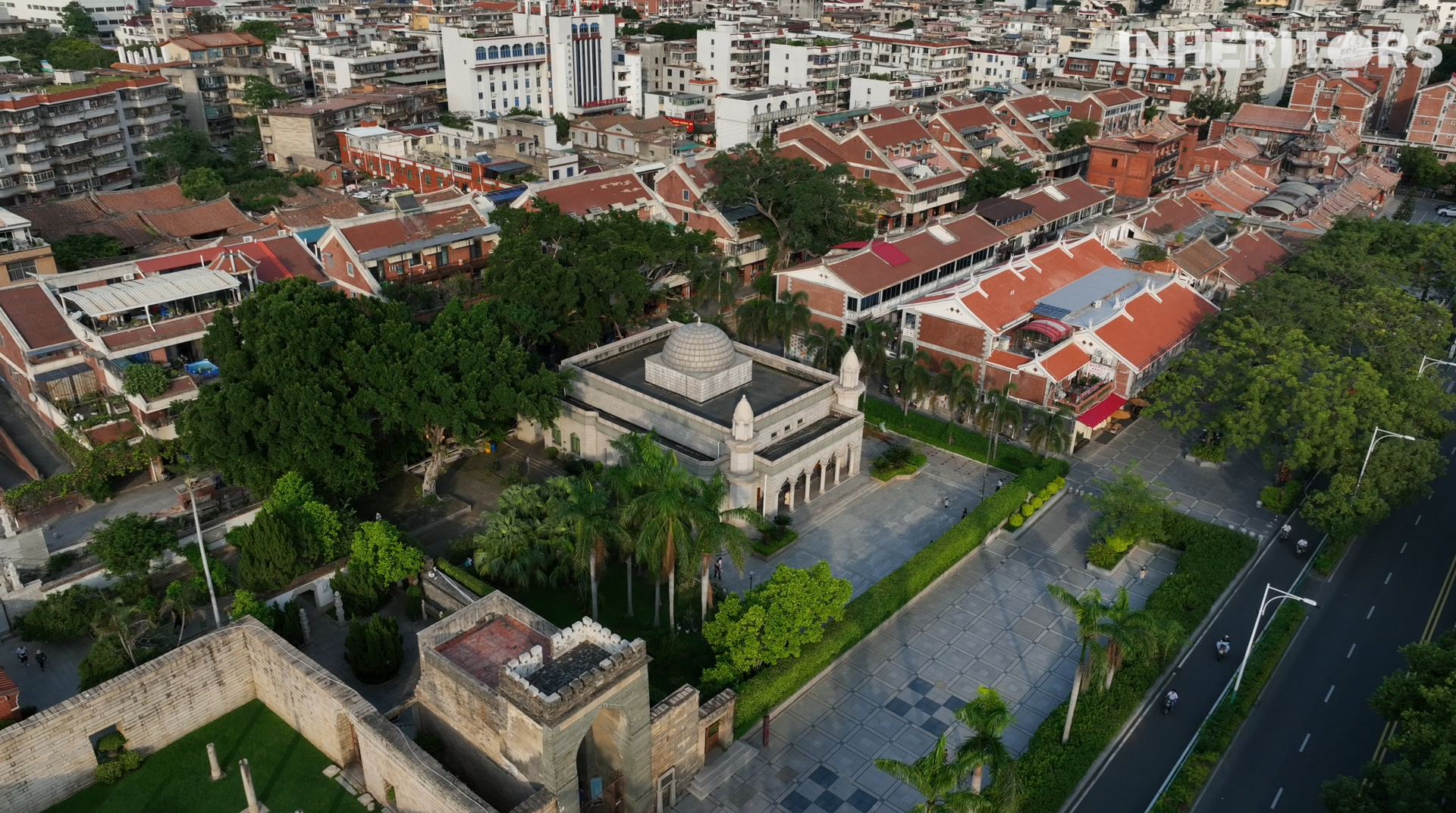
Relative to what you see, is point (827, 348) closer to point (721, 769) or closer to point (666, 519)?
point (666, 519)

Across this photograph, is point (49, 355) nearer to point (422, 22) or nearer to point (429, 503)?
point (429, 503)

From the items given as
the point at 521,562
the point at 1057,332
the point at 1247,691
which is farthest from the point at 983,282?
the point at 521,562

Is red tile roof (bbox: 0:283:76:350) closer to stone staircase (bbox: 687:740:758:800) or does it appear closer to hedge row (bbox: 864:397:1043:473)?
stone staircase (bbox: 687:740:758:800)

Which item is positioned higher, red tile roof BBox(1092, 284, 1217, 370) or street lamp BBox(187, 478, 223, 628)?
red tile roof BBox(1092, 284, 1217, 370)

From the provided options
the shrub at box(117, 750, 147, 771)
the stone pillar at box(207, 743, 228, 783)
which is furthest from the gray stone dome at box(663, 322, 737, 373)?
the shrub at box(117, 750, 147, 771)

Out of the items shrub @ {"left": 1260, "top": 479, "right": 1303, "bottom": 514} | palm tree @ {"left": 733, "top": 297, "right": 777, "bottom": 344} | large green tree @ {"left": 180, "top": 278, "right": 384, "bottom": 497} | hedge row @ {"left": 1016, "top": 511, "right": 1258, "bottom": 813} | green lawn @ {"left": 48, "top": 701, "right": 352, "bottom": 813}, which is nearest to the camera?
green lawn @ {"left": 48, "top": 701, "right": 352, "bottom": 813}

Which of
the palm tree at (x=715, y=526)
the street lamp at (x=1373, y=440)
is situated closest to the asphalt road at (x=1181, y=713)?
the street lamp at (x=1373, y=440)

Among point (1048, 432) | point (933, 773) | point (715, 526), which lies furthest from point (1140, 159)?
point (933, 773)

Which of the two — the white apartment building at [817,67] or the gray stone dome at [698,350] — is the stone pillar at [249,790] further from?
the white apartment building at [817,67]
